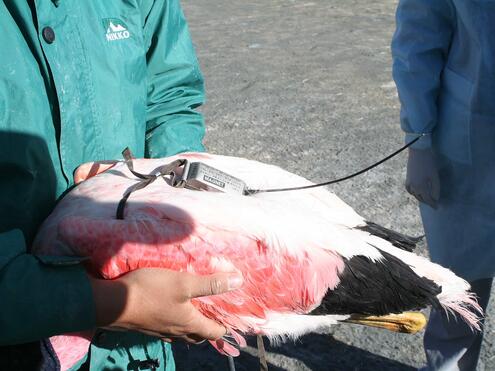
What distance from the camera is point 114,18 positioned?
1.52 meters

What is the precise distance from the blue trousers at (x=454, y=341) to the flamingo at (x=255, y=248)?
2.73 feet

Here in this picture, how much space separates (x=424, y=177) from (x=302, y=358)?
1.07 metres

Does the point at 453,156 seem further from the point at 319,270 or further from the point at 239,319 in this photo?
the point at 239,319

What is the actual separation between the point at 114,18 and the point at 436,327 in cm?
171

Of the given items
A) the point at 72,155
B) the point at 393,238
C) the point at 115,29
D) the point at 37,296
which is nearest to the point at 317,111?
the point at 393,238

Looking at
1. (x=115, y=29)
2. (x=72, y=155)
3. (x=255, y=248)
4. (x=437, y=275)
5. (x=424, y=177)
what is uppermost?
(x=115, y=29)

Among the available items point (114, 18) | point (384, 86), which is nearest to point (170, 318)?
point (114, 18)

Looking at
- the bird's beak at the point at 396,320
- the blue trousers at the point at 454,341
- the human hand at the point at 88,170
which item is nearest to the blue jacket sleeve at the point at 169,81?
the human hand at the point at 88,170

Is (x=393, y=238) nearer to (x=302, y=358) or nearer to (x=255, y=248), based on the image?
(x=255, y=248)

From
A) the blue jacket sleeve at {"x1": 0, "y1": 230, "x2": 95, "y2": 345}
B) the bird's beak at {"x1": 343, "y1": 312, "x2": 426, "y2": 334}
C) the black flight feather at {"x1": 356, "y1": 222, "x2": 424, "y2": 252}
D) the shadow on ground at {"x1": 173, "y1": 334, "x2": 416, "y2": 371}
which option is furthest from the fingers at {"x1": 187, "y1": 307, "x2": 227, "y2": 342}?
the shadow on ground at {"x1": 173, "y1": 334, "x2": 416, "y2": 371}

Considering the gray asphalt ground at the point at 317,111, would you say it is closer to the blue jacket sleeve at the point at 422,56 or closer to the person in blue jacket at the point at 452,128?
the person in blue jacket at the point at 452,128

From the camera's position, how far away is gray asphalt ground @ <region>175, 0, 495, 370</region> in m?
2.90

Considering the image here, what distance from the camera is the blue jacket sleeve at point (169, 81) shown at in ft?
5.49

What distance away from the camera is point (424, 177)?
7.52 ft
